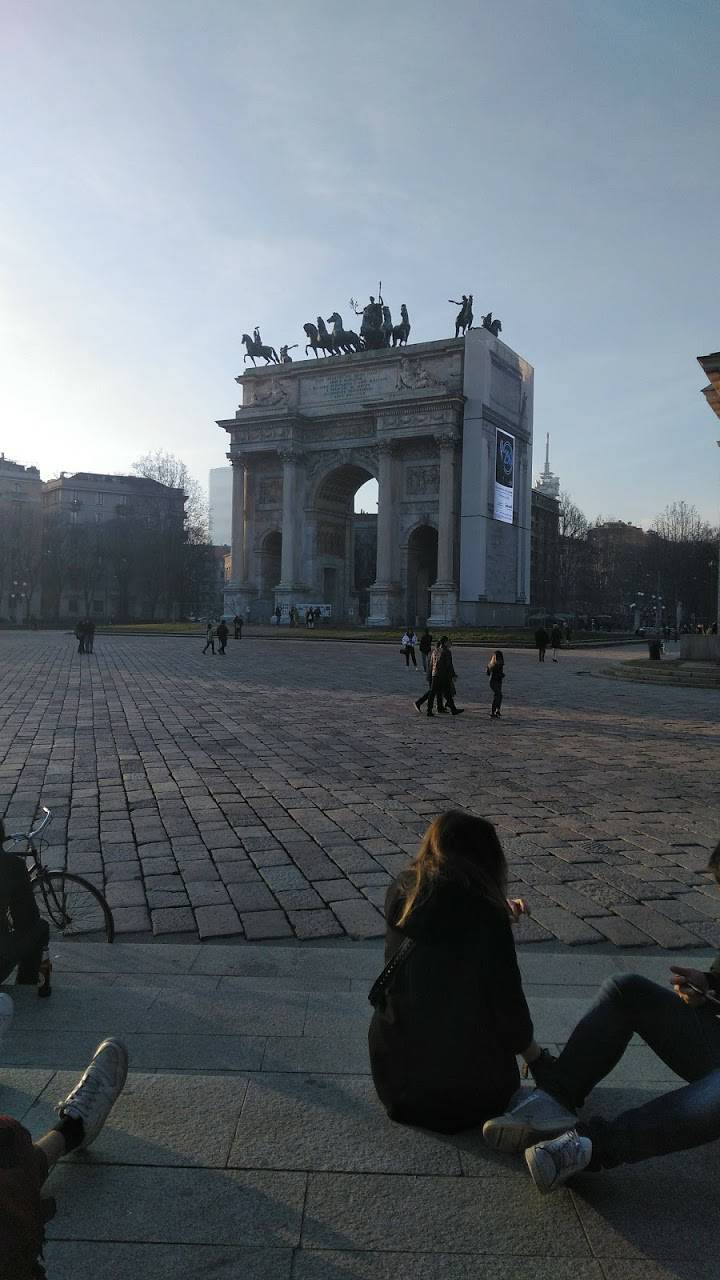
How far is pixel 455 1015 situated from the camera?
8.89 feet

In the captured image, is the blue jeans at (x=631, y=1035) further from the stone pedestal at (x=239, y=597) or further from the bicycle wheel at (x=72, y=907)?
the stone pedestal at (x=239, y=597)

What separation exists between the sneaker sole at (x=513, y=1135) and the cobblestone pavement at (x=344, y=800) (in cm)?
249

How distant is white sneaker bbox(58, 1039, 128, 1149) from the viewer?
248 cm

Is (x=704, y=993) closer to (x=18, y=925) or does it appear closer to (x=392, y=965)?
(x=392, y=965)

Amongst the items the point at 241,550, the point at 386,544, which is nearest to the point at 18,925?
the point at 386,544

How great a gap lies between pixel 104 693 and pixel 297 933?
1353 centimetres

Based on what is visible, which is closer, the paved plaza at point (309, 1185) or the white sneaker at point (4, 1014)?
the paved plaza at point (309, 1185)

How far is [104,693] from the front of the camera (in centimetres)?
1773

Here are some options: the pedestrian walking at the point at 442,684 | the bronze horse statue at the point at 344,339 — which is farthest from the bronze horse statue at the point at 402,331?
the pedestrian walking at the point at 442,684

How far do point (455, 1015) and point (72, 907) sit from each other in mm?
3000

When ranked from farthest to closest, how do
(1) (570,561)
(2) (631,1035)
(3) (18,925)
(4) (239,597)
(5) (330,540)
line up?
1. (1) (570,561)
2. (5) (330,540)
3. (4) (239,597)
4. (3) (18,925)
5. (2) (631,1035)

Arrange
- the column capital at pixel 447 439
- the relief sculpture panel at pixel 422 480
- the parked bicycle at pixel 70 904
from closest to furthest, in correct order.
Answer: the parked bicycle at pixel 70 904, the column capital at pixel 447 439, the relief sculpture panel at pixel 422 480

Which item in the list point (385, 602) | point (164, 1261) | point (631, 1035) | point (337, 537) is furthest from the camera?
point (337, 537)

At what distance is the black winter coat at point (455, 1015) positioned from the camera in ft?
8.81
